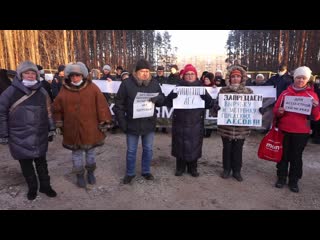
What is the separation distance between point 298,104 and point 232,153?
1359mm

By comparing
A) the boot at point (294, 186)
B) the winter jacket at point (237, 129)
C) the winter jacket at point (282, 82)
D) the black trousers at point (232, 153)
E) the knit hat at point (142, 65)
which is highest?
the knit hat at point (142, 65)

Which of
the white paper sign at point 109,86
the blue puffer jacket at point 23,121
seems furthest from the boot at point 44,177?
the white paper sign at point 109,86

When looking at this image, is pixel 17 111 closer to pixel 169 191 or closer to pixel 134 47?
pixel 169 191

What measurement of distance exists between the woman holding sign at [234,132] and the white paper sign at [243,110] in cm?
7

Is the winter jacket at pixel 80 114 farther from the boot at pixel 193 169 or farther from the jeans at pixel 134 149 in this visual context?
the boot at pixel 193 169

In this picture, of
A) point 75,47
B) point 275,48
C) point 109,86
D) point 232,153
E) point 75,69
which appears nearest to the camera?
point 75,69

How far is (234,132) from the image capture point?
15.7 ft

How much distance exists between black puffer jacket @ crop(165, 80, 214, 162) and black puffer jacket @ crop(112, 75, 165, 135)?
1.76 ft

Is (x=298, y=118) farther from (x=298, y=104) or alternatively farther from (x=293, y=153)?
(x=293, y=153)

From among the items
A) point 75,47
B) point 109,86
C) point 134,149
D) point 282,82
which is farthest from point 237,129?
point 75,47

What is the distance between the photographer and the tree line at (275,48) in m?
22.2

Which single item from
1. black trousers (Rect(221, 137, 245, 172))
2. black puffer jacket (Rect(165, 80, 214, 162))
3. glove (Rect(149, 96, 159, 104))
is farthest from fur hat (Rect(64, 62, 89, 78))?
black trousers (Rect(221, 137, 245, 172))

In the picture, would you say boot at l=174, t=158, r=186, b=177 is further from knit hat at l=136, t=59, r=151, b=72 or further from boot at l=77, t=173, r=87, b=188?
knit hat at l=136, t=59, r=151, b=72

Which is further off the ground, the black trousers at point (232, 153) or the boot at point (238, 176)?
the black trousers at point (232, 153)
